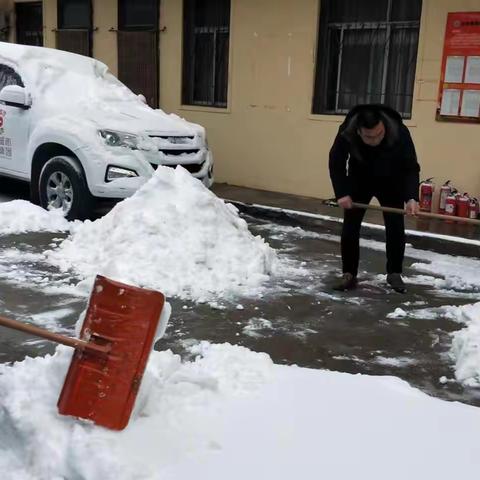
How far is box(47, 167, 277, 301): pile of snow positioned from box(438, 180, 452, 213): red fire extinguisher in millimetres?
3181

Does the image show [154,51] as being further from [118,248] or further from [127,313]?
[127,313]

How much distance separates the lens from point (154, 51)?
1143cm

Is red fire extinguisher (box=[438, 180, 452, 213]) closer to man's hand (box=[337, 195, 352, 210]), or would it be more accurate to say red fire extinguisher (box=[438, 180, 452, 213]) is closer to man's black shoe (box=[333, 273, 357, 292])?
man's black shoe (box=[333, 273, 357, 292])

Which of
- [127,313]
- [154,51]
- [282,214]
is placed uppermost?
[154,51]

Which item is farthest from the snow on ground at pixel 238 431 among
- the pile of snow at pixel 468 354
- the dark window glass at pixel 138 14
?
the dark window glass at pixel 138 14

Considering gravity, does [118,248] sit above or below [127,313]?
below

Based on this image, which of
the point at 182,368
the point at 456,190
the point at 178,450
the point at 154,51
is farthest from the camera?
the point at 154,51

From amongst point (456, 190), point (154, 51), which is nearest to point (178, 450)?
point (456, 190)

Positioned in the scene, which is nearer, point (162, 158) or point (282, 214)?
point (162, 158)

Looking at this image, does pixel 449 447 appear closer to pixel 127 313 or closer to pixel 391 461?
pixel 391 461

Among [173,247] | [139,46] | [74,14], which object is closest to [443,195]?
[173,247]

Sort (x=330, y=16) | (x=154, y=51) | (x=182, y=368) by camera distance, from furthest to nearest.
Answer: (x=154, y=51) < (x=330, y=16) < (x=182, y=368)

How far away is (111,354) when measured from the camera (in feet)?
10.1

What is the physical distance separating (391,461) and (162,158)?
543 centimetres
